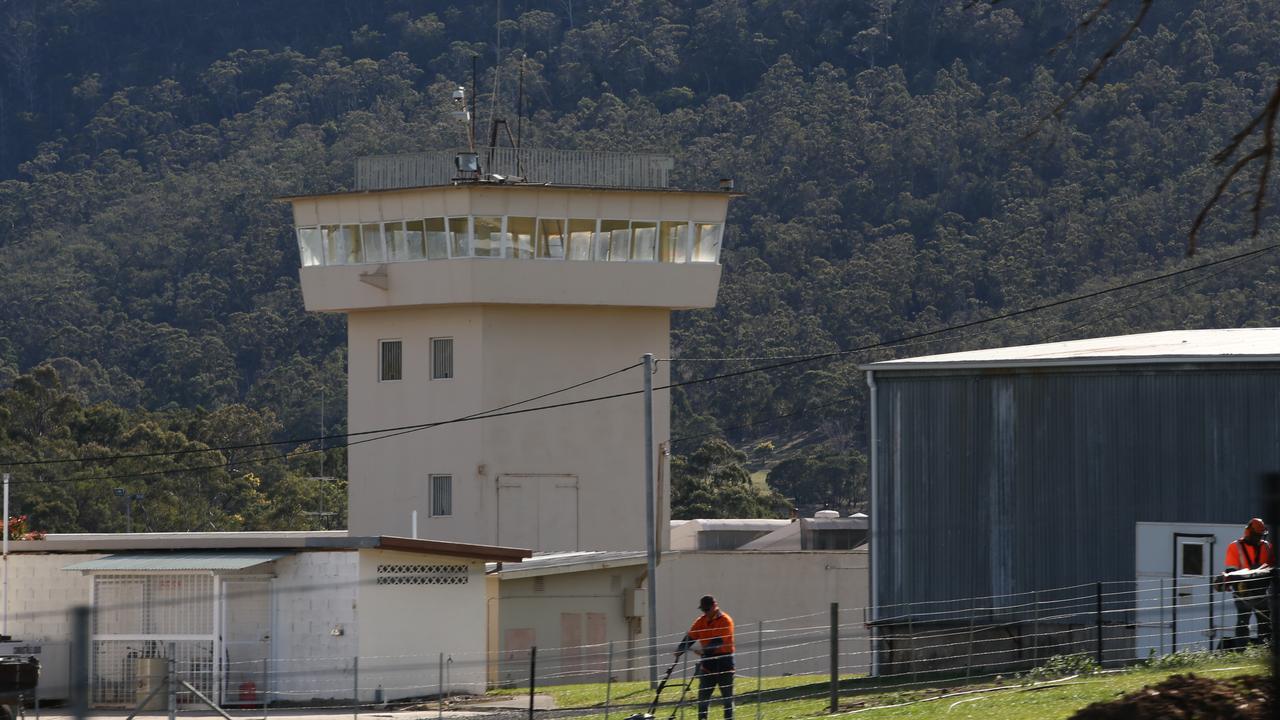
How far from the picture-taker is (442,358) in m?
53.4

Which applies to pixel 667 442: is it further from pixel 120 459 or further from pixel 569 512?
pixel 120 459

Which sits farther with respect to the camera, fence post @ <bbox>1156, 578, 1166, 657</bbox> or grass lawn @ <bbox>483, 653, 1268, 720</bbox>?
fence post @ <bbox>1156, 578, 1166, 657</bbox>

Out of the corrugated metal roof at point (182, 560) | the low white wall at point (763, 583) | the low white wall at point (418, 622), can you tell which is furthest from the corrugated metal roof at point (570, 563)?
the corrugated metal roof at point (182, 560)

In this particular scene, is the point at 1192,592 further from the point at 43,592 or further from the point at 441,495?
the point at 441,495

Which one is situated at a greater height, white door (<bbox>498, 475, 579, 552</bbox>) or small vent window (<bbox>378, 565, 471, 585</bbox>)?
white door (<bbox>498, 475, 579, 552</bbox>)

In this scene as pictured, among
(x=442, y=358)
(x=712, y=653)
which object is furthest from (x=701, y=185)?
(x=712, y=653)

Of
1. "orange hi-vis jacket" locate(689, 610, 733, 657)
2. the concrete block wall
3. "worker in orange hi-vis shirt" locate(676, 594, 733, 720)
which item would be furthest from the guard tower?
"orange hi-vis jacket" locate(689, 610, 733, 657)

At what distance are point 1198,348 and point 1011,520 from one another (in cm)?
365

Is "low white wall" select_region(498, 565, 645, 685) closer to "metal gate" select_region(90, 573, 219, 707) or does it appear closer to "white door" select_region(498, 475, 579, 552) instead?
"white door" select_region(498, 475, 579, 552)

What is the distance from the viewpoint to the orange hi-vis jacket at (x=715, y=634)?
69.6 ft

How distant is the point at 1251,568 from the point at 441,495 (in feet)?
108

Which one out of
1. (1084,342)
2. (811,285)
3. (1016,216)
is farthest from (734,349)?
(1084,342)

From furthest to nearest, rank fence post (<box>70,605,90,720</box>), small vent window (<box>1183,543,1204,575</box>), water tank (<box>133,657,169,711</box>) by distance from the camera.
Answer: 1. water tank (<box>133,657,169,711</box>)
2. small vent window (<box>1183,543,1204,575</box>)
3. fence post (<box>70,605,90,720</box>)

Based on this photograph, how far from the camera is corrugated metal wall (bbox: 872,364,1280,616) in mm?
27703
